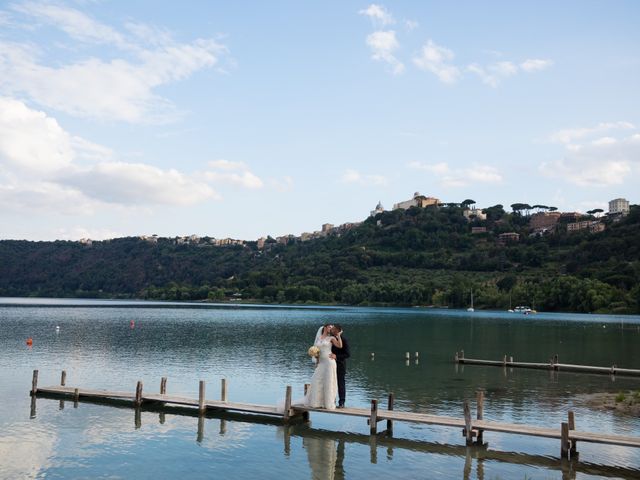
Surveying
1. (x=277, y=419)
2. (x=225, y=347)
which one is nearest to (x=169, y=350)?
(x=225, y=347)

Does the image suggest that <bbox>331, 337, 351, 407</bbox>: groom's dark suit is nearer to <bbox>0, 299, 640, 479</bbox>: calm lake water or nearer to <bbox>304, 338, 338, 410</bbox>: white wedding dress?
<bbox>304, 338, 338, 410</bbox>: white wedding dress

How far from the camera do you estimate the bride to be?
25.1m

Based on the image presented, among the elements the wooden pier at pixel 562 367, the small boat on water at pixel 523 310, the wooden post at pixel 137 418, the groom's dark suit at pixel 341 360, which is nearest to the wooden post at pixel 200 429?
the wooden post at pixel 137 418

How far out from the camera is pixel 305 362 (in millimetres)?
53531

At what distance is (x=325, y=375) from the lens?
25.7 meters

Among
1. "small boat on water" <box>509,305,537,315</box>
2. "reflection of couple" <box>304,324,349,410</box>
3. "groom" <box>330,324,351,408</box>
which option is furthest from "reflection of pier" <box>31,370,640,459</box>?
"small boat on water" <box>509,305,537,315</box>

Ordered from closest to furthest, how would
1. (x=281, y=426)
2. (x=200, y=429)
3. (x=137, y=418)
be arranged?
(x=200, y=429)
(x=281, y=426)
(x=137, y=418)

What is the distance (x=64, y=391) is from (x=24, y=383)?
297 inches

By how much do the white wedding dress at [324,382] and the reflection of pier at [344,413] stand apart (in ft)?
1.11

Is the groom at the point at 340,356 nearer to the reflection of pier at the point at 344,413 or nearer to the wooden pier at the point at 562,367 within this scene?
the reflection of pier at the point at 344,413

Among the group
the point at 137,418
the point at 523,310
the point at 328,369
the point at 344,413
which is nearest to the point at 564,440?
the point at 344,413

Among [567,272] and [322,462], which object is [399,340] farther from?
[567,272]

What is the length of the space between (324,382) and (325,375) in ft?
1.38

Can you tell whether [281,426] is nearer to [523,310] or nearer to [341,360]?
[341,360]
